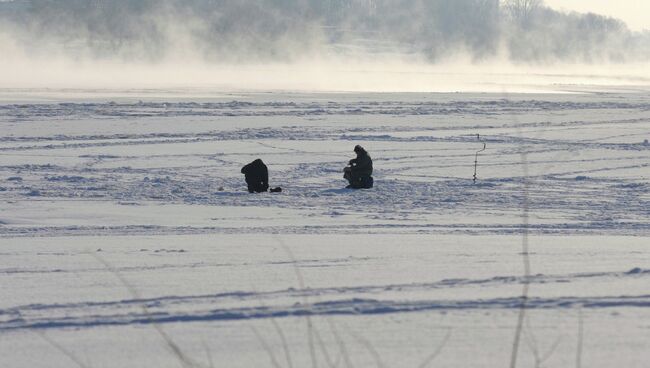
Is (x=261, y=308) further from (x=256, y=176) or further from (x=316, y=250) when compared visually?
(x=256, y=176)

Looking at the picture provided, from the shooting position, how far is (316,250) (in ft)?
33.1

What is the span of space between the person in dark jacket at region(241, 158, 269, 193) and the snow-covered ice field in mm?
303

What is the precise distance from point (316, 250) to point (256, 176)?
5.09 meters

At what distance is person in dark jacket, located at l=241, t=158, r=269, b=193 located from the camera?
15.0 metres

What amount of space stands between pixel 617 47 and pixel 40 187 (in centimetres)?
12471

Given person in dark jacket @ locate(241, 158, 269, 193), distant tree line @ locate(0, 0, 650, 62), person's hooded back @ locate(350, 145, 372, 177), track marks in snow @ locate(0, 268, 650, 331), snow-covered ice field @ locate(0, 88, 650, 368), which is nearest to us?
snow-covered ice field @ locate(0, 88, 650, 368)

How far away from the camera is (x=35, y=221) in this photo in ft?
40.0

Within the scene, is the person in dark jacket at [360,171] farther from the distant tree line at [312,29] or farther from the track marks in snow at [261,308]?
the distant tree line at [312,29]

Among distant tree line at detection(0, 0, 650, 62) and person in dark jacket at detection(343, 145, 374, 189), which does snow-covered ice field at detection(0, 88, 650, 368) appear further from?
distant tree line at detection(0, 0, 650, 62)

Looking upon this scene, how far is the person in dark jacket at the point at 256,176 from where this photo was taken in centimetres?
1501

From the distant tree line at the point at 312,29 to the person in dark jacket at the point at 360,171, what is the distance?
66273 millimetres

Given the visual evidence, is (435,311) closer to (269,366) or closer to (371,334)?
(371,334)

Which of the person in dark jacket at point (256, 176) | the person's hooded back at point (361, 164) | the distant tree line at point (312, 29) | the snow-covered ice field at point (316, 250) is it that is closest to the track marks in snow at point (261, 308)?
the snow-covered ice field at point (316, 250)

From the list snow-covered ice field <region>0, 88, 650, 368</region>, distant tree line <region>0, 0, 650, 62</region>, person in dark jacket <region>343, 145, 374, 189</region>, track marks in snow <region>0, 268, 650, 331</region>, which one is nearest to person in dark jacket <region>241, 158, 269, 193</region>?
snow-covered ice field <region>0, 88, 650, 368</region>
